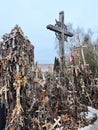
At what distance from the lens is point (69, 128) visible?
732 cm

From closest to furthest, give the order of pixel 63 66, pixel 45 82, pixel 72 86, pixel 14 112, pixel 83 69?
pixel 14 112 → pixel 45 82 → pixel 72 86 → pixel 63 66 → pixel 83 69

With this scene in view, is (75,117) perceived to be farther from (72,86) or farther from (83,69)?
(83,69)

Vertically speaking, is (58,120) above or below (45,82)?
below

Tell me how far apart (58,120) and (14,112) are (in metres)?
1.19

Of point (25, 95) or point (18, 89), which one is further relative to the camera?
point (25, 95)

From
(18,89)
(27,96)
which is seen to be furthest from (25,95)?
(18,89)

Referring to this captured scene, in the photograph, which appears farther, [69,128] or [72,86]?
[72,86]


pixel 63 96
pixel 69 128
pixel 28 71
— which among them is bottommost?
pixel 69 128

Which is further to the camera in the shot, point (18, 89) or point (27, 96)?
point (27, 96)

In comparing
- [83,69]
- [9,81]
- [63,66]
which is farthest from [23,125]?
[83,69]

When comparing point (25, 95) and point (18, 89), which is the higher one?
point (18, 89)

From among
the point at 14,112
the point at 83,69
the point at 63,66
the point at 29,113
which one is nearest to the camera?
the point at 14,112

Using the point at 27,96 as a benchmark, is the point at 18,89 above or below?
above

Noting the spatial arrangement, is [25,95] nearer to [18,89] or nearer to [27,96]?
[27,96]
